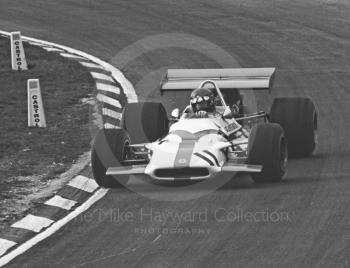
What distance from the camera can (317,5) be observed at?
95.3 ft

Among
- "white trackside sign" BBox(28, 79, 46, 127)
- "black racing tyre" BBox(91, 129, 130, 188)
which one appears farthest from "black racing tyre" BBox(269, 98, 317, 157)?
"white trackside sign" BBox(28, 79, 46, 127)

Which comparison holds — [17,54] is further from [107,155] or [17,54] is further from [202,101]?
[107,155]

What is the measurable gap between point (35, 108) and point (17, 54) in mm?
4862

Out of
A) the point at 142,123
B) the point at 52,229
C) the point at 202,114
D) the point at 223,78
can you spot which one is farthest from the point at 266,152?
the point at 52,229

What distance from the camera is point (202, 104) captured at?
619 inches

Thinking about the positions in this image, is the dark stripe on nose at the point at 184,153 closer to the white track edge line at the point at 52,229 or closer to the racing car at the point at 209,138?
the racing car at the point at 209,138

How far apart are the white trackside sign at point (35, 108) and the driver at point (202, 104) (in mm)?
4224

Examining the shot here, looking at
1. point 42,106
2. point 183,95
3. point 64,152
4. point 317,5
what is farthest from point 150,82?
point 317,5

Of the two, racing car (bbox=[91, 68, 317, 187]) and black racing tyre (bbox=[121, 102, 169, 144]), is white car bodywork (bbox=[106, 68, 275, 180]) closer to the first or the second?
racing car (bbox=[91, 68, 317, 187])

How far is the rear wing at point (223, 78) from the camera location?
1675cm

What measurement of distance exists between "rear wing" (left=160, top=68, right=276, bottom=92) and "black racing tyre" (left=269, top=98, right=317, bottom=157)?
445 mm

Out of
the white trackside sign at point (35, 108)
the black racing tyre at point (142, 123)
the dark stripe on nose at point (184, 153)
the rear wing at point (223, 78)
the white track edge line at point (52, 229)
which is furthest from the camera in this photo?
the white trackside sign at point (35, 108)

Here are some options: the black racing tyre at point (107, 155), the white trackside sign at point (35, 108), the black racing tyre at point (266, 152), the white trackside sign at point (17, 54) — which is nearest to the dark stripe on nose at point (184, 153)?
the black racing tyre at point (266, 152)

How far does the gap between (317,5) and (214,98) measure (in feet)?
44.8
